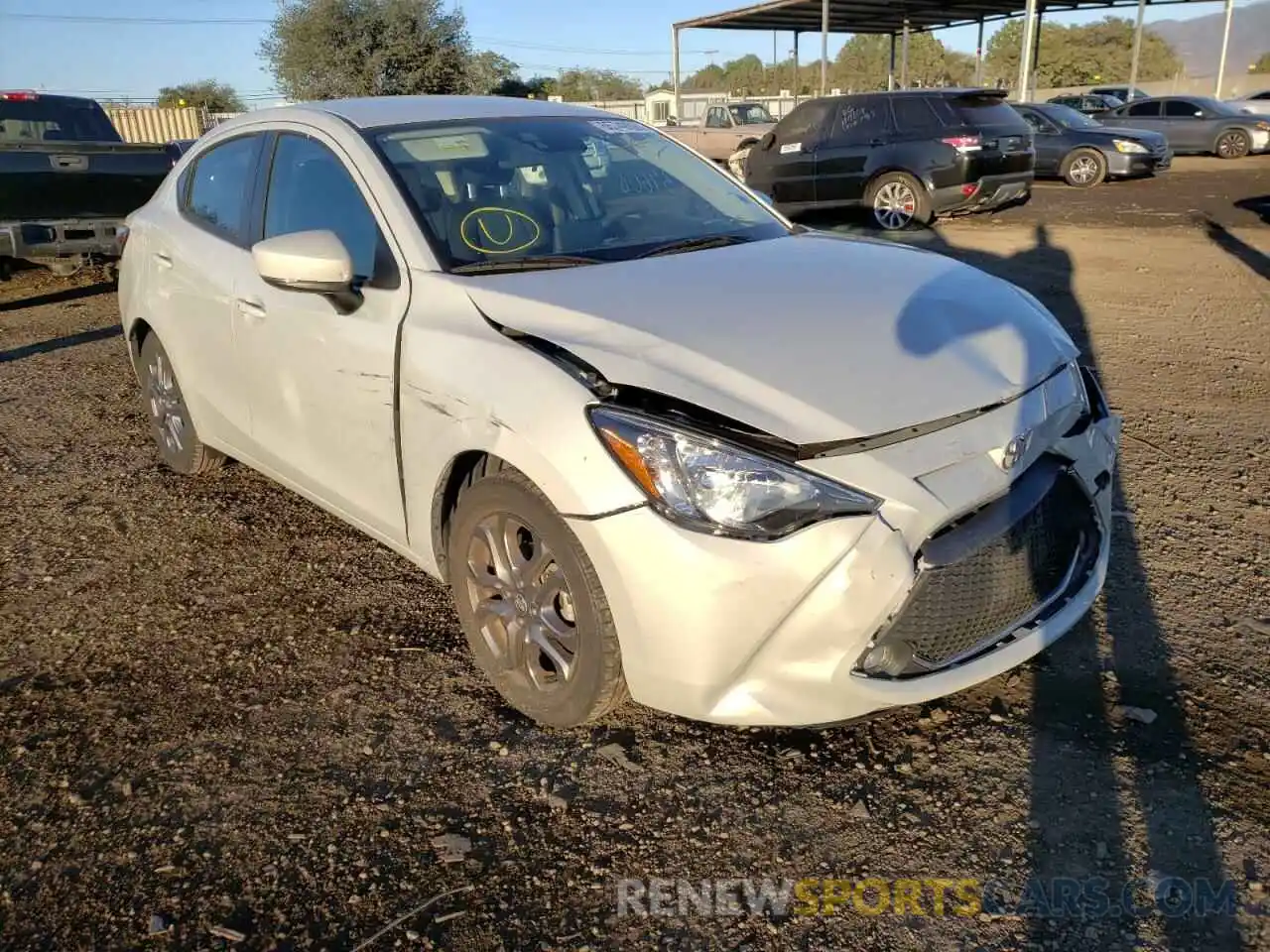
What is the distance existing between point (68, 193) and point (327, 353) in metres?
7.29

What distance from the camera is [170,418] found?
4.75 meters

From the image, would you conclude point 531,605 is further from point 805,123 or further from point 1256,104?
point 1256,104

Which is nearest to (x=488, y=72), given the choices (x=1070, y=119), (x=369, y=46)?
(x=369, y=46)

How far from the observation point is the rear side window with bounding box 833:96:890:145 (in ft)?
41.7

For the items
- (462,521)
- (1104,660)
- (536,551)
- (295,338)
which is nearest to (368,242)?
(295,338)

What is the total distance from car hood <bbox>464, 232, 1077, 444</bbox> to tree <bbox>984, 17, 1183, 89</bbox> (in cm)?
7021

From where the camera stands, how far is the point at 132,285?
15.6 ft

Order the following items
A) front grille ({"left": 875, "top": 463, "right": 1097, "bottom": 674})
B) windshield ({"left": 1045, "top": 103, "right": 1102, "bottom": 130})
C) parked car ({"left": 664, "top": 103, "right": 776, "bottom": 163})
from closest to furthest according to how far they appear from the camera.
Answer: front grille ({"left": 875, "top": 463, "right": 1097, "bottom": 674}) < windshield ({"left": 1045, "top": 103, "right": 1102, "bottom": 130}) < parked car ({"left": 664, "top": 103, "right": 776, "bottom": 163})

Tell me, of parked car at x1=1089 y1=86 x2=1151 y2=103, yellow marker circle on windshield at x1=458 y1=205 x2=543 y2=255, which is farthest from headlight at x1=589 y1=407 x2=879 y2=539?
parked car at x1=1089 y1=86 x2=1151 y2=103

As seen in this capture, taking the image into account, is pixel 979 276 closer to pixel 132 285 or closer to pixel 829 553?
pixel 829 553

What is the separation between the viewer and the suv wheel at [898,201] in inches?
483

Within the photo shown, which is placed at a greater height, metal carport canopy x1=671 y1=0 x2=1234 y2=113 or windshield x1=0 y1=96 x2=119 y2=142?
metal carport canopy x1=671 y1=0 x2=1234 y2=113

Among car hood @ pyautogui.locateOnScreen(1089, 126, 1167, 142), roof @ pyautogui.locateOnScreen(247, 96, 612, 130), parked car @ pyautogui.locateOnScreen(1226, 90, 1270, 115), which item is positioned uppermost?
roof @ pyautogui.locateOnScreen(247, 96, 612, 130)

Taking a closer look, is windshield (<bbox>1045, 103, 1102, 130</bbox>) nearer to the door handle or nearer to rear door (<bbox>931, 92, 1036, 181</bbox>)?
rear door (<bbox>931, 92, 1036, 181</bbox>)
